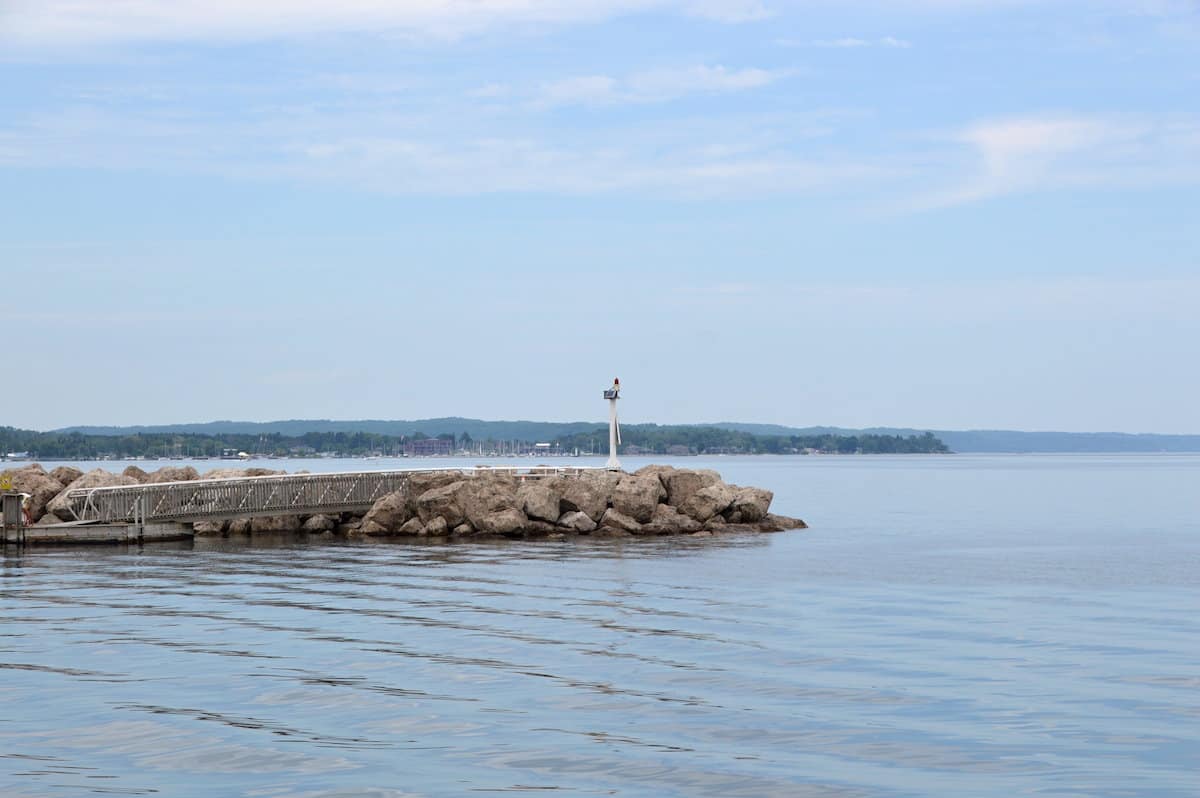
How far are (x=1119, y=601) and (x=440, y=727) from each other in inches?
705

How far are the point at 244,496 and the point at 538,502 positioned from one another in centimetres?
1066

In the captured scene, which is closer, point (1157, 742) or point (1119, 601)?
point (1157, 742)

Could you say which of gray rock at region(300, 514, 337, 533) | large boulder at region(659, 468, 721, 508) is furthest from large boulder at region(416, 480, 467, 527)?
large boulder at region(659, 468, 721, 508)

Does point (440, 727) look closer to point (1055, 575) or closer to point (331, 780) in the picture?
point (331, 780)

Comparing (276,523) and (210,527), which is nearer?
(210,527)

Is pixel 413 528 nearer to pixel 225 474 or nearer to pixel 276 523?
pixel 276 523

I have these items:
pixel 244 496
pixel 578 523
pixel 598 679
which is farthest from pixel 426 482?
pixel 598 679

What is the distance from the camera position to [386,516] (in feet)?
159

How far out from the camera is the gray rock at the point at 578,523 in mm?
47781

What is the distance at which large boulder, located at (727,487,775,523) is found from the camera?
51.9 meters

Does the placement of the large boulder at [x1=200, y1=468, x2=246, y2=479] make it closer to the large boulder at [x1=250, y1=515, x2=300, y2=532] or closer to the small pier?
the large boulder at [x1=250, y1=515, x2=300, y2=532]

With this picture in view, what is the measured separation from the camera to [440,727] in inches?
605

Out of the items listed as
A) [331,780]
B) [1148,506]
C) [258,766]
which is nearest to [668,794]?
[331,780]

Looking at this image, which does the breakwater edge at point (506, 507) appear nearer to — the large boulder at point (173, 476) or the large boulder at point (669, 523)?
the large boulder at point (669, 523)
